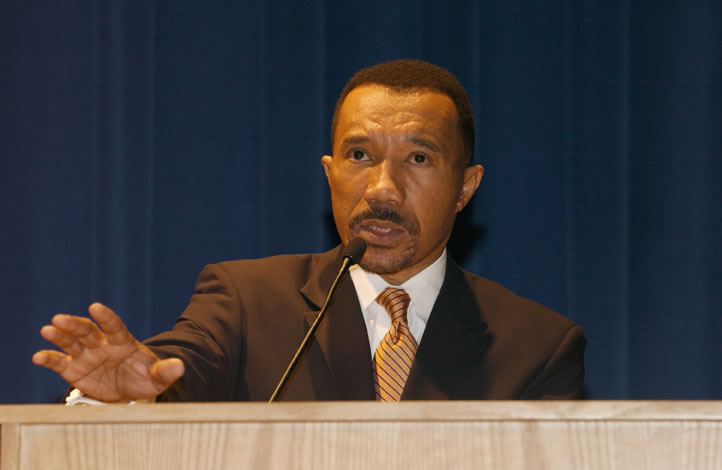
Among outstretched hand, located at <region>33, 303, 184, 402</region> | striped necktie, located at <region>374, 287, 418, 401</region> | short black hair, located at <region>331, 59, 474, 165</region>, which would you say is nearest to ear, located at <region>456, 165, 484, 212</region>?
short black hair, located at <region>331, 59, 474, 165</region>

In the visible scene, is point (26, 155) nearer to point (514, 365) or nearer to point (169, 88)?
point (169, 88)

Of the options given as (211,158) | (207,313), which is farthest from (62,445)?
(211,158)

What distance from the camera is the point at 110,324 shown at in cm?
112

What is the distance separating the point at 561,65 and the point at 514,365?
1188mm

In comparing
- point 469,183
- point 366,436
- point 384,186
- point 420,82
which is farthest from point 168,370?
point 469,183

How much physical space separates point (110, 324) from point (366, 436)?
0.46 meters

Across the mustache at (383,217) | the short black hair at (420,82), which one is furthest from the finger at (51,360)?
the short black hair at (420,82)

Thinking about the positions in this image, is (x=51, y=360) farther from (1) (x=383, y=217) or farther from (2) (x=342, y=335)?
(1) (x=383, y=217)

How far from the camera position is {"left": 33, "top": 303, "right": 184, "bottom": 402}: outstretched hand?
109 centimetres

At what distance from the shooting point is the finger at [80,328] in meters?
1.06

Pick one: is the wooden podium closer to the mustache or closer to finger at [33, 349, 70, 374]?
finger at [33, 349, 70, 374]

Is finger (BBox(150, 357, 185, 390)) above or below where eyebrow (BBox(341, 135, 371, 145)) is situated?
below

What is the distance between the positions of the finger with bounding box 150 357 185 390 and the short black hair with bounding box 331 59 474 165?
1.00 m

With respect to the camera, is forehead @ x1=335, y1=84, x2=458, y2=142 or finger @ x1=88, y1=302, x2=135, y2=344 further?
forehead @ x1=335, y1=84, x2=458, y2=142
